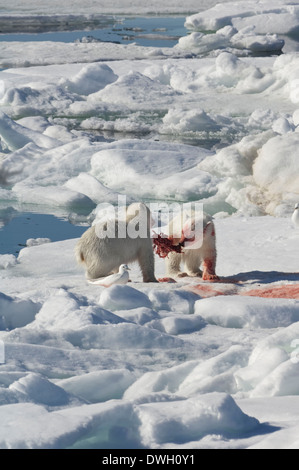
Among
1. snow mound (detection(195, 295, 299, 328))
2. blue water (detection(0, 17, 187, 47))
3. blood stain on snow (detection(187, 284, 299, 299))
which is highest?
blue water (detection(0, 17, 187, 47))

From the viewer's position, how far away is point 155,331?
3814 millimetres

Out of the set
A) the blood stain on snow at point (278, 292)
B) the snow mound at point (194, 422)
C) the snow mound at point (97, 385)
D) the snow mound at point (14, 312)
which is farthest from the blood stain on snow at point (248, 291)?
the snow mound at point (194, 422)

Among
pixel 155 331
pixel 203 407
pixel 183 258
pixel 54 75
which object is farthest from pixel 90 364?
pixel 54 75

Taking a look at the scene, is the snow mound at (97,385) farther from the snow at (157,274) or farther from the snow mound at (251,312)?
the snow mound at (251,312)

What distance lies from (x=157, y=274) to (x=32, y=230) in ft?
7.82

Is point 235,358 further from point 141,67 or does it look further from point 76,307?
point 141,67

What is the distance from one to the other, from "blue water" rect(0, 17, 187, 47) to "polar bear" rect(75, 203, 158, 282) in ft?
47.8

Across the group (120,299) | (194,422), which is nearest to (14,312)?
(120,299)

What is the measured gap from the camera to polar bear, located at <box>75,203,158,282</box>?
5000mm

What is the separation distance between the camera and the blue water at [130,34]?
20.0 metres

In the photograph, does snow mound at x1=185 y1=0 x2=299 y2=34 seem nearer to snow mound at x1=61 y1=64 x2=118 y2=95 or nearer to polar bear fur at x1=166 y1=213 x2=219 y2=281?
snow mound at x1=61 y1=64 x2=118 y2=95

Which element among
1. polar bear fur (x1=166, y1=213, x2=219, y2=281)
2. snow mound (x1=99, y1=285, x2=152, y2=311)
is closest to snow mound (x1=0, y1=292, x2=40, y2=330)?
snow mound (x1=99, y1=285, x2=152, y2=311)

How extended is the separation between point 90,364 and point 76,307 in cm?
57

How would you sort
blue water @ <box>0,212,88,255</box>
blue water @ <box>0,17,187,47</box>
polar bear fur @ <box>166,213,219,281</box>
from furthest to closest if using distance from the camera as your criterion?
blue water @ <box>0,17,187,47</box> < blue water @ <box>0,212,88,255</box> < polar bear fur @ <box>166,213,219,281</box>
